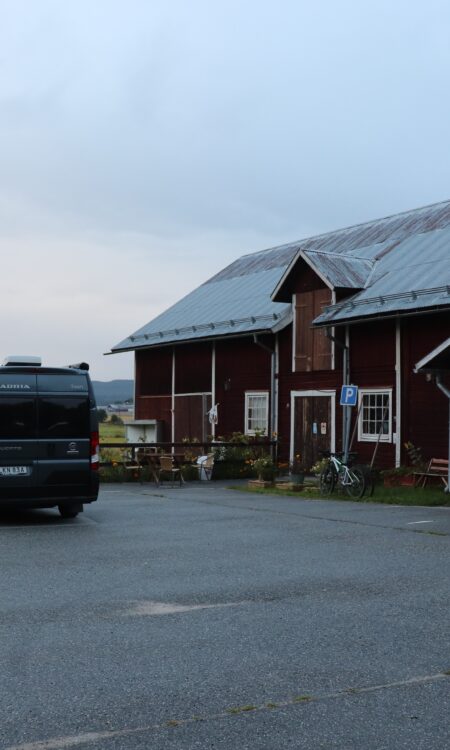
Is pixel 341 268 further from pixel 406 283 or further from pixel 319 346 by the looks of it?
pixel 406 283

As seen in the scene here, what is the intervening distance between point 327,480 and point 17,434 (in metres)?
8.36

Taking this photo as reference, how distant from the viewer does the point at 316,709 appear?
5012 millimetres

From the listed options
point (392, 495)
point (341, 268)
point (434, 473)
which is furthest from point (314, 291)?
point (392, 495)

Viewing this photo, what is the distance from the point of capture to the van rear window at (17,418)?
13.8 metres

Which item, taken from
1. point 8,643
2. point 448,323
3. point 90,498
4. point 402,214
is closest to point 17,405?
point 90,498

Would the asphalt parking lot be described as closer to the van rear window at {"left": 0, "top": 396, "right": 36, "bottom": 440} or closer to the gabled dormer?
the van rear window at {"left": 0, "top": 396, "right": 36, "bottom": 440}

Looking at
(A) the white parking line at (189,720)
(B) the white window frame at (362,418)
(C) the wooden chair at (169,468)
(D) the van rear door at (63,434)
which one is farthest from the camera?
(C) the wooden chair at (169,468)

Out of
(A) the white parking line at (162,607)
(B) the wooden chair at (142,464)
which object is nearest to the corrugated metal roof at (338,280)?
(B) the wooden chair at (142,464)

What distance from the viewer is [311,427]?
1016 inches

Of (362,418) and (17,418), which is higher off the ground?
(362,418)

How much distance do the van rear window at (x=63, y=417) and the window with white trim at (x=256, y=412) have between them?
13720mm

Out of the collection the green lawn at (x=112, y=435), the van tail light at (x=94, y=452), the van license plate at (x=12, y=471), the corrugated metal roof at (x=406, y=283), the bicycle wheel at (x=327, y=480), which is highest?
the corrugated metal roof at (x=406, y=283)

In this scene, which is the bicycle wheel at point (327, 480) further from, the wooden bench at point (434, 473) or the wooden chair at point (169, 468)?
the wooden chair at point (169, 468)

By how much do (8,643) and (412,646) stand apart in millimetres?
A: 2808
